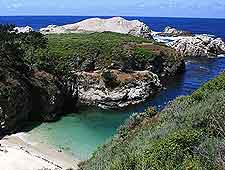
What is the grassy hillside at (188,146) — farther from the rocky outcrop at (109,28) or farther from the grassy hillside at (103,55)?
the rocky outcrop at (109,28)

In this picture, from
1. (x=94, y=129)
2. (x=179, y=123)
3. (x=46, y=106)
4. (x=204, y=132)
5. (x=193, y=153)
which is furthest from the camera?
(x=46, y=106)

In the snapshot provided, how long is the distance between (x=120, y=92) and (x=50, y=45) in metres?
22.4

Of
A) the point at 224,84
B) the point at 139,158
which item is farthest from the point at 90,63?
the point at 139,158

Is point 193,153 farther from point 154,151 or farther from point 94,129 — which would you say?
point 94,129

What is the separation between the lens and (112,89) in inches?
2500

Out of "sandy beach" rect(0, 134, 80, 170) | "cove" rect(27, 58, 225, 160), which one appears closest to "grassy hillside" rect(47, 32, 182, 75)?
"cove" rect(27, 58, 225, 160)

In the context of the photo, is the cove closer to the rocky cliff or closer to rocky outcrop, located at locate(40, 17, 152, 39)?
the rocky cliff

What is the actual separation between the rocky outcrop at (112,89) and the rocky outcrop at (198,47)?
47397 millimetres

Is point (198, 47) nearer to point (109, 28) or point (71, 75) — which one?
point (109, 28)

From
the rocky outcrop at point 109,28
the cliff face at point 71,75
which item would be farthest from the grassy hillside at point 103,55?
the rocky outcrop at point 109,28

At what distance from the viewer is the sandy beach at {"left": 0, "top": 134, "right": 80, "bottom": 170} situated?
121ft

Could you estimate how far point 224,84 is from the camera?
31.5 meters

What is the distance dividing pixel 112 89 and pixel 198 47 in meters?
55.8

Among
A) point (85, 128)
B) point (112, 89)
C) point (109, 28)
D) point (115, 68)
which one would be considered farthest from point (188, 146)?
point (109, 28)
